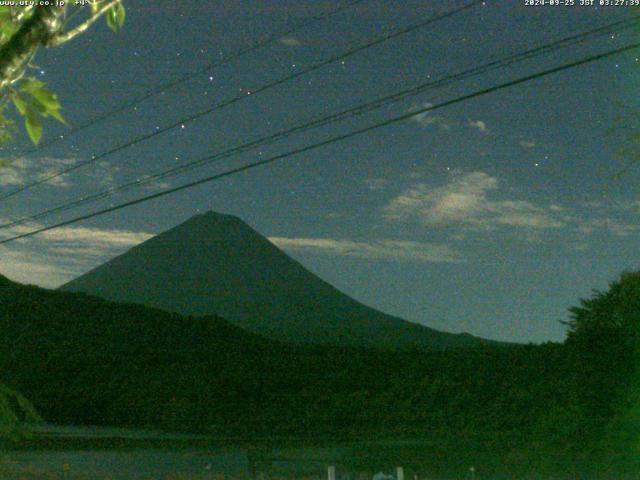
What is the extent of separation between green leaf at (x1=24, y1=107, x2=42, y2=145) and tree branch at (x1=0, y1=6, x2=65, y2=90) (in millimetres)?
199

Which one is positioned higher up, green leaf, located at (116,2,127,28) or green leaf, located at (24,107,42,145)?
green leaf, located at (116,2,127,28)

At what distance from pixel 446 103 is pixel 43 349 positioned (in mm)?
25647

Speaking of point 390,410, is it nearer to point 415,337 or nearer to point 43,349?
point 43,349

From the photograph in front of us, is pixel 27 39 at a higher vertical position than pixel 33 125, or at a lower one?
higher

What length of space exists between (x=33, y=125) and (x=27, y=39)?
311 millimetres

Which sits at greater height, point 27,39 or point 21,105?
point 27,39

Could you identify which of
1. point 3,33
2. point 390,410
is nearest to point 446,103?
point 3,33

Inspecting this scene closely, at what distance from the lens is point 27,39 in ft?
8.65

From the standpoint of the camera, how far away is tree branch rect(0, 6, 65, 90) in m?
2.62

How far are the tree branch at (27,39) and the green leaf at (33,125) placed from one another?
20 centimetres

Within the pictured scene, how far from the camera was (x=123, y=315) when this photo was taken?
105ft

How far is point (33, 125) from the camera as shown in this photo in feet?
8.34

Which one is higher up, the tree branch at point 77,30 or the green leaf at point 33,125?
the tree branch at point 77,30

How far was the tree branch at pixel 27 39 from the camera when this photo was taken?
2.62 metres
